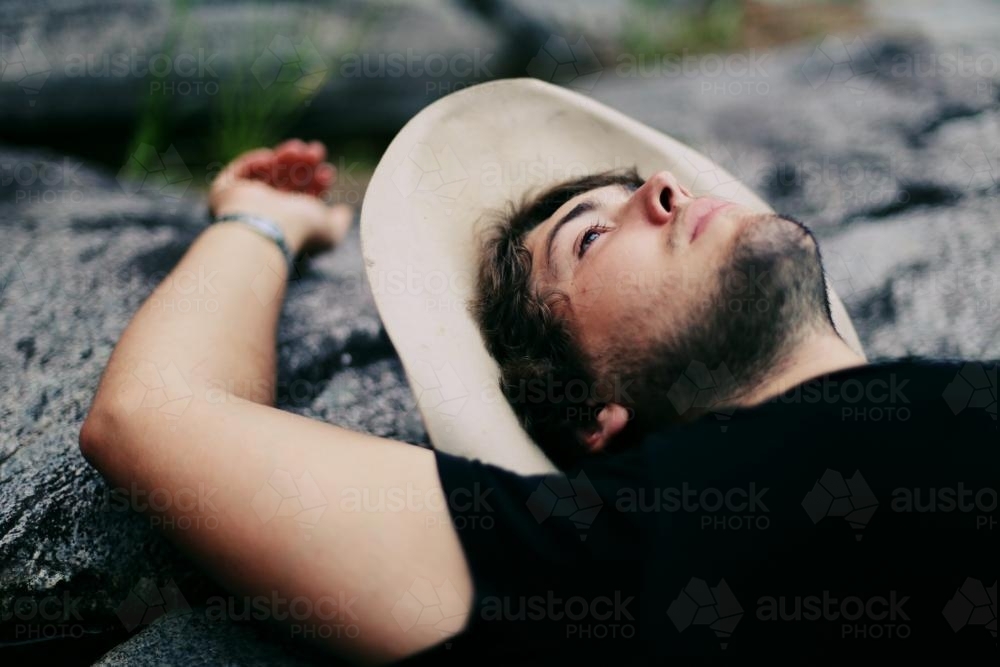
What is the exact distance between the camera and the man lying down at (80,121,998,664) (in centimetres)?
109

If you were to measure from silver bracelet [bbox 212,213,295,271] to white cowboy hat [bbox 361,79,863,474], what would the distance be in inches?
18.9

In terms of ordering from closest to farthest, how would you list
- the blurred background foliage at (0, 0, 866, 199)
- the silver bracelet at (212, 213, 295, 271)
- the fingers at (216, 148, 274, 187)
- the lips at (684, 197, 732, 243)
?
1. the lips at (684, 197, 732, 243)
2. the silver bracelet at (212, 213, 295, 271)
3. the fingers at (216, 148, 274, 187)
4. the blurred background foliage at (0, 0, 866, 199)

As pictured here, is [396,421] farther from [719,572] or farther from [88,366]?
[719,572]

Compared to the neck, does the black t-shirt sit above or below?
below

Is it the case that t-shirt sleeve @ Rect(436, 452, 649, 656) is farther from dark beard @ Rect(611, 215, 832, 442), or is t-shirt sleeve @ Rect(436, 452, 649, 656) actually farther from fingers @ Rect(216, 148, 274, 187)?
fingers @ Rect(216, 148, 274, 187)

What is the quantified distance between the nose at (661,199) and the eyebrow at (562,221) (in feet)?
0.32

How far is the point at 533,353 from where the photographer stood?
143 centimetres

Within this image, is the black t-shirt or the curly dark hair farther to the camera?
the curly dark hair

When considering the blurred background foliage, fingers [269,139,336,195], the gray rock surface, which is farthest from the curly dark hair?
the blurred background foliage

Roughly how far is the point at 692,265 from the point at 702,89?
2.17 metres

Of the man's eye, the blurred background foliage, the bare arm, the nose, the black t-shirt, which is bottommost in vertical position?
the blurred background foliage

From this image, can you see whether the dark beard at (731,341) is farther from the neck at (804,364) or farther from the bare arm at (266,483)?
the bare arm at (266,483)

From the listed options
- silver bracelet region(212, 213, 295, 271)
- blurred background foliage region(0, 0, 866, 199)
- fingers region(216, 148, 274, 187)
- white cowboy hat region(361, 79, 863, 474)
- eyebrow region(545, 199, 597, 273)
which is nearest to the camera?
white cowboy hat region(361, 79, 863, 474)

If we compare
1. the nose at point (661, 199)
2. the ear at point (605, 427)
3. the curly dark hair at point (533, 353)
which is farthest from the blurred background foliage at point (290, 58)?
the ear at point (605, 427)
